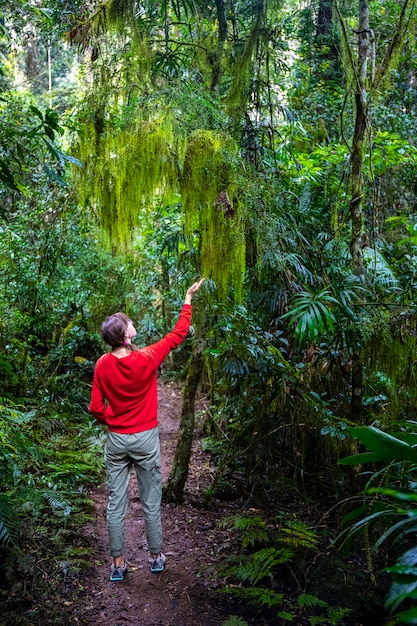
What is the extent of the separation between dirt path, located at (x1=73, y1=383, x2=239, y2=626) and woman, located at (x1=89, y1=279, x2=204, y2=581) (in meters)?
0.18

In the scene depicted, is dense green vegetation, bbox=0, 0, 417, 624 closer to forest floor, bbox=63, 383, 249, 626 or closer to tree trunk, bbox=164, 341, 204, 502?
tree trunk, bbox=164, 341, 204, 502

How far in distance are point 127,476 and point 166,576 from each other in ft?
2.54

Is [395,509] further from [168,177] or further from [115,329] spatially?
[168,177]

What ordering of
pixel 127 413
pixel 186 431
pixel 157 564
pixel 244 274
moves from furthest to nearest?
pixel 186 431
pixel 244 274
pixel 157 564
pixel 127 413

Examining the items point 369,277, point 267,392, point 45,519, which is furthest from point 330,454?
point 45,519

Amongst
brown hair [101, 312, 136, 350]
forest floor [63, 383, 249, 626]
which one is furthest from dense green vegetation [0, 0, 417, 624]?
brown hair [101, 312, 136, 350]

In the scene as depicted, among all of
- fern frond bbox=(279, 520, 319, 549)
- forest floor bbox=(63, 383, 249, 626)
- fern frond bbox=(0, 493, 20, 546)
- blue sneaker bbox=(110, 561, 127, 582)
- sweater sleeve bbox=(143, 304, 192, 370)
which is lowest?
forest floor bbox=(63, 383, 249, 626)

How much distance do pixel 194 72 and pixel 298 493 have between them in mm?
4073

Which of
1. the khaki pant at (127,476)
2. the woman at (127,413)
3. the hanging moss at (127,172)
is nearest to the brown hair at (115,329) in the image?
the woman at (127,413)

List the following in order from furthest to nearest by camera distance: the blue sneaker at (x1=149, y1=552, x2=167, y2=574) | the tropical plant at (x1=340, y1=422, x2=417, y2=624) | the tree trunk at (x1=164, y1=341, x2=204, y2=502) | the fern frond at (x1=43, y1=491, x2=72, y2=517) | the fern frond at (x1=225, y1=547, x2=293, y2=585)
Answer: the tree trunk at (x1=164, y1=341, x2=204, y2=502), the fern frond at (x1=43, y1=491, x2=72, y2=517), the blue sneaker at (x1=149, y1=552, x2=167, y2=574), the fern frond at (x1=225, y1=547, x2=293, y2=585), the tropical plant at (x1=340, y1=422, x2=417, y2=624)

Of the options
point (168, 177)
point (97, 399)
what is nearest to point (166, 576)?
point (97, 399)

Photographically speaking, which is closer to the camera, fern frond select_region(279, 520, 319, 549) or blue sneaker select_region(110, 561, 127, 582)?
fern frond select_region(279, 520, 319, 549)

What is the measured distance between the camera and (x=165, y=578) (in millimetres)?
3676

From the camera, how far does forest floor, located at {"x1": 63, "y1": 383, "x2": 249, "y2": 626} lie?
3.24 metres
